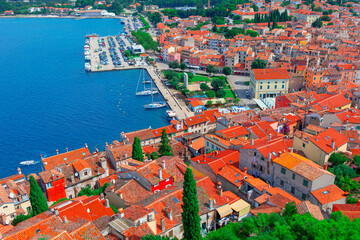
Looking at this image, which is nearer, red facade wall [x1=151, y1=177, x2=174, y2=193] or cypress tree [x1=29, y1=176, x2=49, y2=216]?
→ cypress tree [x1=29, y1=176, x2=49, y2=216]

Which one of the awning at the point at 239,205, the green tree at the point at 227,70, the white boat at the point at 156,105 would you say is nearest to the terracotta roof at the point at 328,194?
the awning at the point at 239,205

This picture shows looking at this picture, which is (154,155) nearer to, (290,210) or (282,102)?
(290,210)

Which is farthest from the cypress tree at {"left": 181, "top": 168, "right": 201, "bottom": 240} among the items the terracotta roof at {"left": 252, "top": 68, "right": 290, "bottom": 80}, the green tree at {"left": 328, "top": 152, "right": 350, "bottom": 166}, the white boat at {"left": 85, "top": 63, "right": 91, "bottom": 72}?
the white boat at {"left": 85, "top": 63, "right": 91, "bottom": 72}

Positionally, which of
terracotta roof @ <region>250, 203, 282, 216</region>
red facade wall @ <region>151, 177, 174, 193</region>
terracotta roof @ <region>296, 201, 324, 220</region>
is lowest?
red facade wall @ <region>151, 177, 174, 193</region>

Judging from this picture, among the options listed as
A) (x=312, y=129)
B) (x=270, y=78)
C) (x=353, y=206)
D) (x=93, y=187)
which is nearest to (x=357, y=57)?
(x=270, y=78)

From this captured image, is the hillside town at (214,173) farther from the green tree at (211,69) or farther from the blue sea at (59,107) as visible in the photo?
the green tree at (211,69)

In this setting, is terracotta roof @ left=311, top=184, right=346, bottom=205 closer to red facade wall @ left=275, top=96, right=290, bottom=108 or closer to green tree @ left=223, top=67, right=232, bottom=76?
red facade wall @ left=275, top=96, right=290, bottom=108
